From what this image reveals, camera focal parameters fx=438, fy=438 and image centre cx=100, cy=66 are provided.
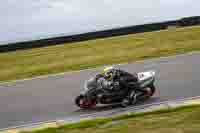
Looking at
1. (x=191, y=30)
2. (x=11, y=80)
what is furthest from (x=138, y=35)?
(x=11, y=80)

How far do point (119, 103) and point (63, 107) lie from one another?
77.0 inches

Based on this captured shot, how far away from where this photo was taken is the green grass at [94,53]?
23.0m

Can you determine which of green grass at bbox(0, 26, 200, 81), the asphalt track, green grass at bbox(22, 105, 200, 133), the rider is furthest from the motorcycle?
green grass at bbox(0, 26, 200, 81)

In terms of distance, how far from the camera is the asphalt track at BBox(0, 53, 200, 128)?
1378cm

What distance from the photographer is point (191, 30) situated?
32.5m

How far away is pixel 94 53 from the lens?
27.6 meters

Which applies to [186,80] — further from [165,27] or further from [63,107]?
[165,27]

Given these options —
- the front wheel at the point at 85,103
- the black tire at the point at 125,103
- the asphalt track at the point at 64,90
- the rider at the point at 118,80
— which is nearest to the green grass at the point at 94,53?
the asphalt track at the point at 64,90

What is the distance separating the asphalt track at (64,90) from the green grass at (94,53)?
7.13 feet

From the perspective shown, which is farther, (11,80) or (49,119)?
(11,80)

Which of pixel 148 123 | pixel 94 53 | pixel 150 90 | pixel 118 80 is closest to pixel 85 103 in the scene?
pixel 118 80

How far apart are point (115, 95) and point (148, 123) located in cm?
338

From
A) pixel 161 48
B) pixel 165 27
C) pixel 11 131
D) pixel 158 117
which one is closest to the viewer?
pixel 158 117

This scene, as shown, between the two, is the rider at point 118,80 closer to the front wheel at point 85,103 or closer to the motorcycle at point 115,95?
the motorcycle at point 115,95
